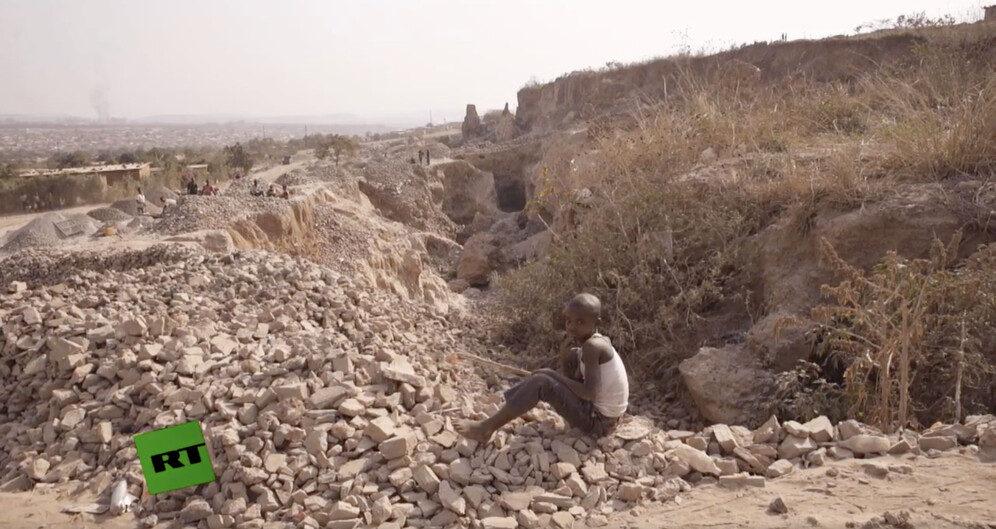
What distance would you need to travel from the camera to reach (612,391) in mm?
3018

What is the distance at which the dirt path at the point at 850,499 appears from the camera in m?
2.42

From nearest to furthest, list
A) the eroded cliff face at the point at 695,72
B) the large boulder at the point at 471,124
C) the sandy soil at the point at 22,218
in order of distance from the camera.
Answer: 1. the eroded cliff face at the point at 695,72
2. the sandy soil at the point at 22,218
3. the large boulder at the point at 471,124

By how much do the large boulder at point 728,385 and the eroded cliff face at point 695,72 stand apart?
8.35m

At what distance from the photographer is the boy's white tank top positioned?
3.01 meters

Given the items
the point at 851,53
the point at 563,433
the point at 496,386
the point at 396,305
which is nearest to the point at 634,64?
the point at 851,53

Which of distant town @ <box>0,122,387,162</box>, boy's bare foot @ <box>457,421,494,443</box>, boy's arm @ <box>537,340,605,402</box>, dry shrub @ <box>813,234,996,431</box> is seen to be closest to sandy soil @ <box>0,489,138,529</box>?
boy's bare foot @ <box>457,421,494,443</box>

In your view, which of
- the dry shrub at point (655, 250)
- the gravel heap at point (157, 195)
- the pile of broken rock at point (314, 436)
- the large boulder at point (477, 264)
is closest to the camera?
the pile of broken rock at point (314, 436)

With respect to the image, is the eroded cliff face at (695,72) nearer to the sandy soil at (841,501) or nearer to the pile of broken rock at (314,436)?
the pile of broken rock at (314,436)

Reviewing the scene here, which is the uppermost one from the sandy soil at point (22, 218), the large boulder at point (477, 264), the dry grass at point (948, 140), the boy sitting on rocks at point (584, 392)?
the dry grass at point (948, 140)

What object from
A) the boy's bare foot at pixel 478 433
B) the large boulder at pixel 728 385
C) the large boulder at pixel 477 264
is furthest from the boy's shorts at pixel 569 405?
the large boulder at pixel 477 264

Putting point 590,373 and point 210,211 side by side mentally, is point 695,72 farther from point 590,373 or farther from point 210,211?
point 590,373

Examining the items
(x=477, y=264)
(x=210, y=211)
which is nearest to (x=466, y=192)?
(x=477, y=264)

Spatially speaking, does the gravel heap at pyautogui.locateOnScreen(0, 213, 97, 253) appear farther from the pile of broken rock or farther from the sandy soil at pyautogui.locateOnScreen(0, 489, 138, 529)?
the sandy soil at pyautogui.locateOnScreen(0, 489, 138, 529)

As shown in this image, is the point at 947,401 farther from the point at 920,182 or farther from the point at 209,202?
the point at 209,202
